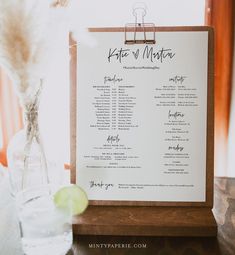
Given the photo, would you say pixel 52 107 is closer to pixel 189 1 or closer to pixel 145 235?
pixel 189 1

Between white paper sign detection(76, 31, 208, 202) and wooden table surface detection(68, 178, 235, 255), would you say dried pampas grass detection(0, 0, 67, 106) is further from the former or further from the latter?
wooden table surface detection(68, 178, 235, 255)

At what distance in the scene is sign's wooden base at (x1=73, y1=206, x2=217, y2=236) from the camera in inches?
33.3

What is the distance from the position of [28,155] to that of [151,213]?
330 mm

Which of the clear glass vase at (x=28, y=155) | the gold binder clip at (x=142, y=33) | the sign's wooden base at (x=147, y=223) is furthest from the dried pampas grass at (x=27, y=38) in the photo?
the sign's wooden base at (x=147, y=223)

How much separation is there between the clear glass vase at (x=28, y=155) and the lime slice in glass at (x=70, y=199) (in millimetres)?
175

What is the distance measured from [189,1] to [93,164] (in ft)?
6.94

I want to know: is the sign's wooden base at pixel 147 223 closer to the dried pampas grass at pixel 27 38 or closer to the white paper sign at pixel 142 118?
the white paper sign at pixel 142 118

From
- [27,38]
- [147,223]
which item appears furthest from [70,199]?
[27,38]

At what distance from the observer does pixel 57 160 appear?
97 centimetres

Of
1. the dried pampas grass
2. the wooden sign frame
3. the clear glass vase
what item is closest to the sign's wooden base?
the wooden sign frame

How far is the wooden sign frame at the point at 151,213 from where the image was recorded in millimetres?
847

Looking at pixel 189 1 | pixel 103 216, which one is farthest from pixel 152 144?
pixel 189 1

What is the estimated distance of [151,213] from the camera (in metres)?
0.90

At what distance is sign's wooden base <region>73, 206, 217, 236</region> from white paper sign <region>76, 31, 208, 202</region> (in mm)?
53
